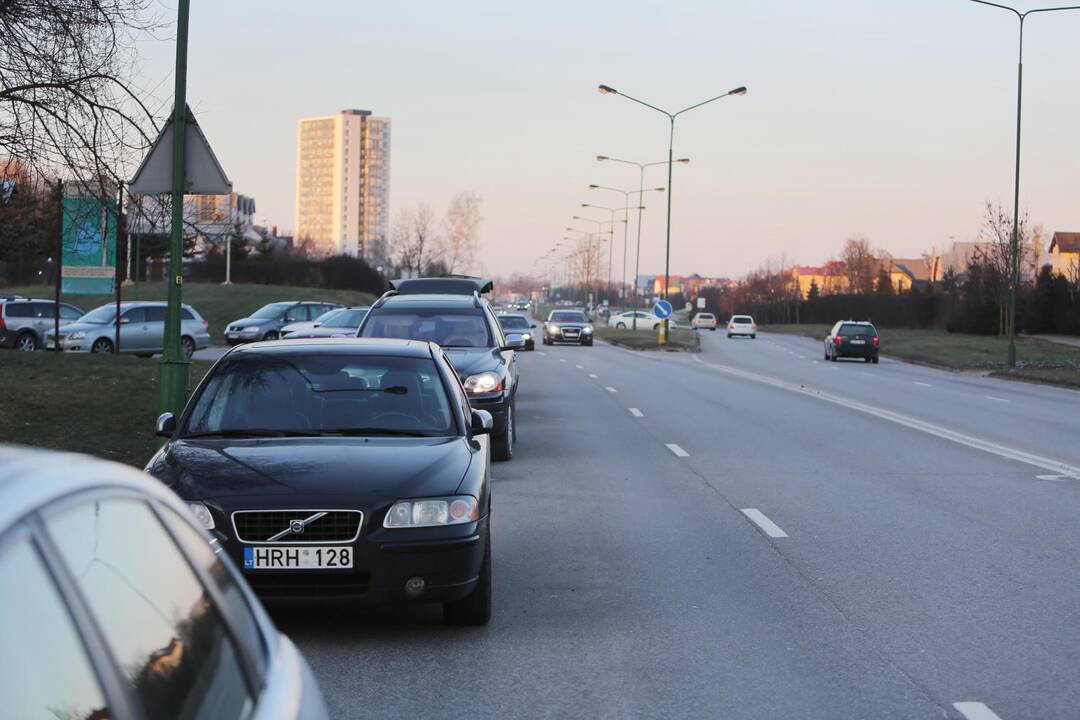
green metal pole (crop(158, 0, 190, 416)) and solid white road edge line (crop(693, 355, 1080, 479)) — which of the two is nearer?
green metal pole (crop(158, 0, 190, 416))

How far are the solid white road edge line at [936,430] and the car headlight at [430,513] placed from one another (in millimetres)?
9087

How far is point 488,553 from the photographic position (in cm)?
704

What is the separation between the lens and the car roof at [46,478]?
186cm

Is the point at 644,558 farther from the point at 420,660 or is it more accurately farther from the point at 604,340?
the point at 604,340

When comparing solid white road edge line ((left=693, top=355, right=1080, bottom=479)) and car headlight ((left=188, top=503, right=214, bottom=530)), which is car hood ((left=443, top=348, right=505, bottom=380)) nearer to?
solid white road edge line ((left=693, top=355, right=1080, bottom=479))

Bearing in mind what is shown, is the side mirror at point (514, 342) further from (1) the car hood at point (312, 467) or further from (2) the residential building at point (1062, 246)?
(2) the residential building at point (1062, 246)

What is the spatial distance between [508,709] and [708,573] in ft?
10.5

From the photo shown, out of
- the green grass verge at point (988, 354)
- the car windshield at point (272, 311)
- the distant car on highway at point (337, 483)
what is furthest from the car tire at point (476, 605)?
the car windshield at point (272, 311)

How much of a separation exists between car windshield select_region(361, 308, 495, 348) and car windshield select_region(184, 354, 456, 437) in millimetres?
7004

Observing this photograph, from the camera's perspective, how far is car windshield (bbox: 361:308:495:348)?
15.4 metres

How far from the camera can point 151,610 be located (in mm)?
2268

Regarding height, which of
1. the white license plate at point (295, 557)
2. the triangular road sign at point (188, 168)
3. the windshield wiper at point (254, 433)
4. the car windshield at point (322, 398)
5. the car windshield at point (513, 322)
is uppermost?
the triangular road sign at point (188, 168)

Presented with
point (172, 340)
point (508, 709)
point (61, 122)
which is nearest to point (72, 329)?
point (61, 122)

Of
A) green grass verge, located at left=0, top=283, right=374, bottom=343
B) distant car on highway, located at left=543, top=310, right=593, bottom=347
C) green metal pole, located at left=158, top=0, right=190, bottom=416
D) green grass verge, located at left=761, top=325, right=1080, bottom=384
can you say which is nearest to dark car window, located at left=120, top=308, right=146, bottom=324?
green grass verge, located at left=0, top=283, right=374, bottom=343
